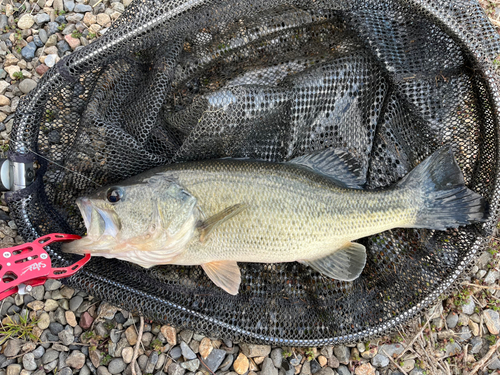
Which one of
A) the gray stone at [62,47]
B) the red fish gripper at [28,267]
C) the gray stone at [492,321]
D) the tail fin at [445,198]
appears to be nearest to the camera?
the red fish gripper at [28,267]

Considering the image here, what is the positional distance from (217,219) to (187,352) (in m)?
1.38

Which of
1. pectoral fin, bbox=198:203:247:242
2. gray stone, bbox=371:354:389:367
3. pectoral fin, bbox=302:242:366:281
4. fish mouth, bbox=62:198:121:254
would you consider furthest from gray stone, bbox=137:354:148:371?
gray stone, bbox=371:354:389:367

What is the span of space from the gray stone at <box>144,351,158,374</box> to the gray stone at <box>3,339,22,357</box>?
1.05 metres

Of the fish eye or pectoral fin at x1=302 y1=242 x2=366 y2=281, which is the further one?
pectoral fin at x1=302 y1=242 x2=366 y2=281

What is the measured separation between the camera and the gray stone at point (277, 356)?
10.4 ft

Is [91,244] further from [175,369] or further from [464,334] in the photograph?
[464,334]

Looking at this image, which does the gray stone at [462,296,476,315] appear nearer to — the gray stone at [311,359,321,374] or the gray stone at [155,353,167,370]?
the gray stone at [311,359,321,374]

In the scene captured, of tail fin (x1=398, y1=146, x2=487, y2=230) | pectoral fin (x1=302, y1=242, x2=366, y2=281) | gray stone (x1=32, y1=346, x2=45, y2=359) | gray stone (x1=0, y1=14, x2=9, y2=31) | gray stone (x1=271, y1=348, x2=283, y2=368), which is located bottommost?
gray stone (x1=271, y1=348, x2=283, y2=368)

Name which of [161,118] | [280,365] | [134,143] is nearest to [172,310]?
[280,365]

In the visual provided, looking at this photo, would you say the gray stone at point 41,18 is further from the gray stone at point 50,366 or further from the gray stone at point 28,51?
the gray stone at point 50,366

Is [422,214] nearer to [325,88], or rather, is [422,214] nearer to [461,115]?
[461,115]

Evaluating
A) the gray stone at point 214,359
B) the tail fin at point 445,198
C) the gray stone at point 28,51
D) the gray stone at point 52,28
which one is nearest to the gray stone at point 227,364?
the gray stone at point 214,359

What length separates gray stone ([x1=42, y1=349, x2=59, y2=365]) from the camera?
3.05 metres

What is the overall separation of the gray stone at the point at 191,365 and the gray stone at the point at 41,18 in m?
3.44
